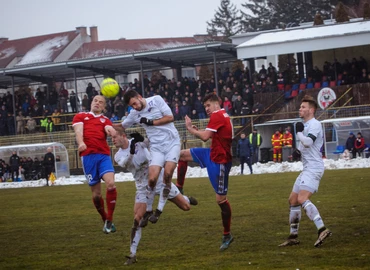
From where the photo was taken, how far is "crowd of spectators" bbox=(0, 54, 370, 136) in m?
38.9

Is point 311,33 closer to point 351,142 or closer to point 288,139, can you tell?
point 288,139

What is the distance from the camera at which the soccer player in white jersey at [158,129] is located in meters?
11.7

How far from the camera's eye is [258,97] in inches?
1564

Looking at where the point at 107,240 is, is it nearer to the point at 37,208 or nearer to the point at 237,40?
the point at 37,208

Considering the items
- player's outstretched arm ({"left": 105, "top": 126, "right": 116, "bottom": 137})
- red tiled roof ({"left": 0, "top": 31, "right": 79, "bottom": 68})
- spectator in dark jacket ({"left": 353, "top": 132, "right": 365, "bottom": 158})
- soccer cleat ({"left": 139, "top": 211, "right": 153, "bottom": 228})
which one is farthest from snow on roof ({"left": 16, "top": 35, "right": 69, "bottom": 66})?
soccer cleat ({"left": 139, "top": 211, "right": 153, "bottom": 228})

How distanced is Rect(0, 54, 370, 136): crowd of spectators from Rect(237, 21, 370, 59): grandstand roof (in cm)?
98

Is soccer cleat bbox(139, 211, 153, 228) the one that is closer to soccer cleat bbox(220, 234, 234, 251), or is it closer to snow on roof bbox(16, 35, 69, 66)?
soccer cleat bbox(220, 234, 234, 251)

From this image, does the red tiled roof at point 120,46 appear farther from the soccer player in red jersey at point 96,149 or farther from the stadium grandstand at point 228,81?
the soccer player in red jersey at point 96,149

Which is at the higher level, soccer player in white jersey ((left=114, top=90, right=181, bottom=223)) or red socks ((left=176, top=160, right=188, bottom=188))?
soccer player in white jersey ((left=114, top=90, right=181, bottom=223))

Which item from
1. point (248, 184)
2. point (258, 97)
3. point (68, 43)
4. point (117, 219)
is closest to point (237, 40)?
point (258, 97)

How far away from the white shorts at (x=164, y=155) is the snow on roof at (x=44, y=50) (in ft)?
237

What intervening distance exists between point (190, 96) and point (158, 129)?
95.0ft

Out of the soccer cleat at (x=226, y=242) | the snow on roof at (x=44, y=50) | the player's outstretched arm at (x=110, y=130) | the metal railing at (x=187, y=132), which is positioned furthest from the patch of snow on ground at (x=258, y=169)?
the snow on roof at (x=44, y=50)

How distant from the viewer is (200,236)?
12.5 meters
